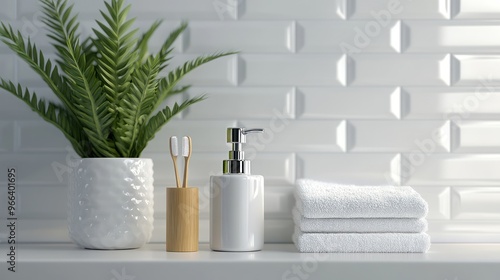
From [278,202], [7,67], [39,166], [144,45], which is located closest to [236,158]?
[278,202]

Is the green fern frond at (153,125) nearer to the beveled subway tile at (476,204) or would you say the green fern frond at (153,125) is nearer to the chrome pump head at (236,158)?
the chrome pump head at (236,158)

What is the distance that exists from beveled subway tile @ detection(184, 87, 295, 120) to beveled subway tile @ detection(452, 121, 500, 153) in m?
0.35

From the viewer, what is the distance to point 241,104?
4.68 feet

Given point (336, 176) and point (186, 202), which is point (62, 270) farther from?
point (336, 176)

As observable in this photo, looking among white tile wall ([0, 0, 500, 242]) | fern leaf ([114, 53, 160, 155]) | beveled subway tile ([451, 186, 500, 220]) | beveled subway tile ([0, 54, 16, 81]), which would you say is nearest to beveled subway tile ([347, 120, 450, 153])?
white tile wall ([0, 0, 500, 242])

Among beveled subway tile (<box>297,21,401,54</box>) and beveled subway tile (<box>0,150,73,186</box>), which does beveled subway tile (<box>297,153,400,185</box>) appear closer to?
beveled subway tile (<box>297,21,401,54</box>)

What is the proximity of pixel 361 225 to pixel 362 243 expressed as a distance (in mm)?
32

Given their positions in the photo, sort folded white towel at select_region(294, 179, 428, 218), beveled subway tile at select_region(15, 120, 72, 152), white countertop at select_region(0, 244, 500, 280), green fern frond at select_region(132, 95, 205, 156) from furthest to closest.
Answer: beveled subway tile at select_region(15, 120, 72, 152), green fern frond at select_region(132, 95, 205, 156), folded white towel at select_region(294, 179, 428, 218), white countertop at select_region(0, 244, 500, 280)

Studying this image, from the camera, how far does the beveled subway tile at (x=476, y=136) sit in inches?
56.4

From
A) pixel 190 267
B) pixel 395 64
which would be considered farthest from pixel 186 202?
pixel 395 64

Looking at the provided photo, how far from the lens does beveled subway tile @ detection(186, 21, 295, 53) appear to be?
1.43 meters

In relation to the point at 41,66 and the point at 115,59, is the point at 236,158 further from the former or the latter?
the point at 41,66

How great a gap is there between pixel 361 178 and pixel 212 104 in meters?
0.35

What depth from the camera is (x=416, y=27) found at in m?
1.44
